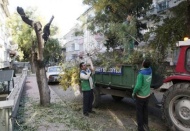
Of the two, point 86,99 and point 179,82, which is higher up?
point 179,82

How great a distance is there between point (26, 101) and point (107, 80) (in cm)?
421

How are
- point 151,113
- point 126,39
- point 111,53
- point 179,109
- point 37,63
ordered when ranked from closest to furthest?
point 179,109 → point 151,113 → point 111,53 → point 37,63 → point 126,39

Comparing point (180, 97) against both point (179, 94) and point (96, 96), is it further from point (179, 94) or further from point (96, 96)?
point (96, 96)

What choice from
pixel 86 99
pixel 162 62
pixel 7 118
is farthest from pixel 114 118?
pixel 7 118

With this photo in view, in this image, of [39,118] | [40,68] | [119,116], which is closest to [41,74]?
[40,68]

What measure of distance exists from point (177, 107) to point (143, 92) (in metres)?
0.81

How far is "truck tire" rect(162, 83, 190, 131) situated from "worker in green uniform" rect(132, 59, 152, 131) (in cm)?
44

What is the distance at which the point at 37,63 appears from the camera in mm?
9727

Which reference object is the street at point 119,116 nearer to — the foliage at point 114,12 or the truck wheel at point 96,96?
the truck wheel at point 96,96

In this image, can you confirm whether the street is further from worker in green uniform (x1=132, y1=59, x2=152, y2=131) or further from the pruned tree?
the pruned tree

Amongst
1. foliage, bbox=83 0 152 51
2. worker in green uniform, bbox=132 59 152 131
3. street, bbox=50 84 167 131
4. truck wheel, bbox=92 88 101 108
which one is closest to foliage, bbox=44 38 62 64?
foliage, bbox=83 0 152 51

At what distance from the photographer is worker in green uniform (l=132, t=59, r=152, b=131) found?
5.99 metres

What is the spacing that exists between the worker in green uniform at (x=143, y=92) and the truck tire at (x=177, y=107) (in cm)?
44

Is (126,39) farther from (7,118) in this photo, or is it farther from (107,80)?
(7,118)
